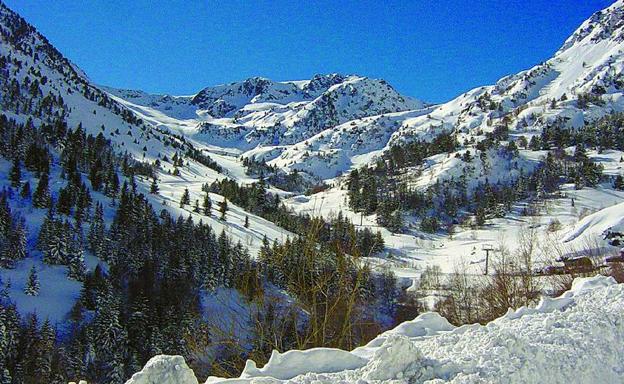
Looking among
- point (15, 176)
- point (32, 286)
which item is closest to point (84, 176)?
point (15, 176)

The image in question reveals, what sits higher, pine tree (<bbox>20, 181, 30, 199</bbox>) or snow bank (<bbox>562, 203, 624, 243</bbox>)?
snow bank (<bbox>562, 203, 624, 243</bbox>)

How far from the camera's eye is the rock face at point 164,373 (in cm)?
448

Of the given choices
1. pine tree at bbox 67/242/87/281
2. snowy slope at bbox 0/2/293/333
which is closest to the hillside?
pine tree at bbox 67/242/87/281

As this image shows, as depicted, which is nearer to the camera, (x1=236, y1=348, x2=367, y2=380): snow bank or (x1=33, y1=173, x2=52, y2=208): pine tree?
(x1=236, y1=348, x2=367, y2=380): snow bank

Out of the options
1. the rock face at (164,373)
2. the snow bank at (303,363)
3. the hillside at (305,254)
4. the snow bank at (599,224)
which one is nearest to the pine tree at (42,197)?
the hillside at (305,254)

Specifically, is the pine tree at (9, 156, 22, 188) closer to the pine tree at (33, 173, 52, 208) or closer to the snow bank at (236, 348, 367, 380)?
the pine tree at (33, 173, 52, 208)

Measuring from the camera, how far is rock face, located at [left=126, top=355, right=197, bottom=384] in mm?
4480

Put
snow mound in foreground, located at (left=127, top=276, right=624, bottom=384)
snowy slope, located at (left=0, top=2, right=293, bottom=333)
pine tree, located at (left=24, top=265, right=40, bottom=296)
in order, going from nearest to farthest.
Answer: snow mound in foreground, located at (left=127, top=276, right=624, bottom=384) → pine tree, located at (left=24, top=265, right=40, bottom=296) → snowy slope, located at (left=0, top=2, right=293, bottom=333)

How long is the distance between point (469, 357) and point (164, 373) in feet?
11.6

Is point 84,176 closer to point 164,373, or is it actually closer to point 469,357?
point 164,373

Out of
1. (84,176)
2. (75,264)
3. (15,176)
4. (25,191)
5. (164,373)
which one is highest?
(84,176)

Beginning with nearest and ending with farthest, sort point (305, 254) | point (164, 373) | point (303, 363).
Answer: point (164, 373), point (303, 363), point (305, 254)

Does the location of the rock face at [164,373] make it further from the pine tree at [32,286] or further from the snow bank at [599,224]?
the snow bank at [599,224]

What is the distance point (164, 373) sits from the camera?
14.9 feet
